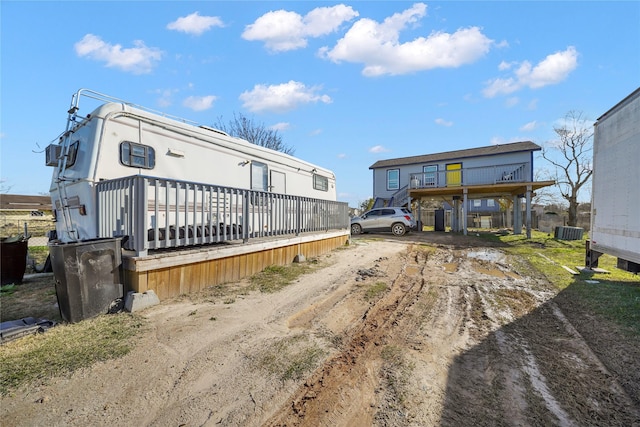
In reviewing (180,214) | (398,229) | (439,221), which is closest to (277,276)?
(180,214)

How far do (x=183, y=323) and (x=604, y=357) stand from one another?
14.8 ft

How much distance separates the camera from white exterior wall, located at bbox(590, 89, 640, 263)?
452cm

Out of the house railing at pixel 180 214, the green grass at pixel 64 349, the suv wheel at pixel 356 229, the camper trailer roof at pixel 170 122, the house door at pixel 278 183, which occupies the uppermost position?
the camper trailer roof at pixel 170 122

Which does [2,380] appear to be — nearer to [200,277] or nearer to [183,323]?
[183,323]

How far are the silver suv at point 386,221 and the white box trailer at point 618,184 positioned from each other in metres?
9.69

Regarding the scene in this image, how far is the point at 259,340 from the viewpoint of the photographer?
A: 322 centimetres

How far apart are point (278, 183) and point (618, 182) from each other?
7133 mm

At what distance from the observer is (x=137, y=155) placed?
5.20 meters

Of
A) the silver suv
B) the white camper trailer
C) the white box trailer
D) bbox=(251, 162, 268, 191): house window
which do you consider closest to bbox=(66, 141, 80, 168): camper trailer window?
the white camper trailer

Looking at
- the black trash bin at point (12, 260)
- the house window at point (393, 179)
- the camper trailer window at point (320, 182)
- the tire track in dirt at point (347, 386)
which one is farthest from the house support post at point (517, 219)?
the black trash bin at point (12, 260)

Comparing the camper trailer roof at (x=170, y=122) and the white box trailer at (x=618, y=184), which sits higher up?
the camper trailer roof at (x=170, y=122)

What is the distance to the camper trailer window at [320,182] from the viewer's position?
10781 millimetres

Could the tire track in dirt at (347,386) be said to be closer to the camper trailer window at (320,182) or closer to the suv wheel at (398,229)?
the camper trailer window at (320,182)

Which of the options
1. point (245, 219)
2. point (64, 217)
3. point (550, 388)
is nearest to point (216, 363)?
point (550, 388)
